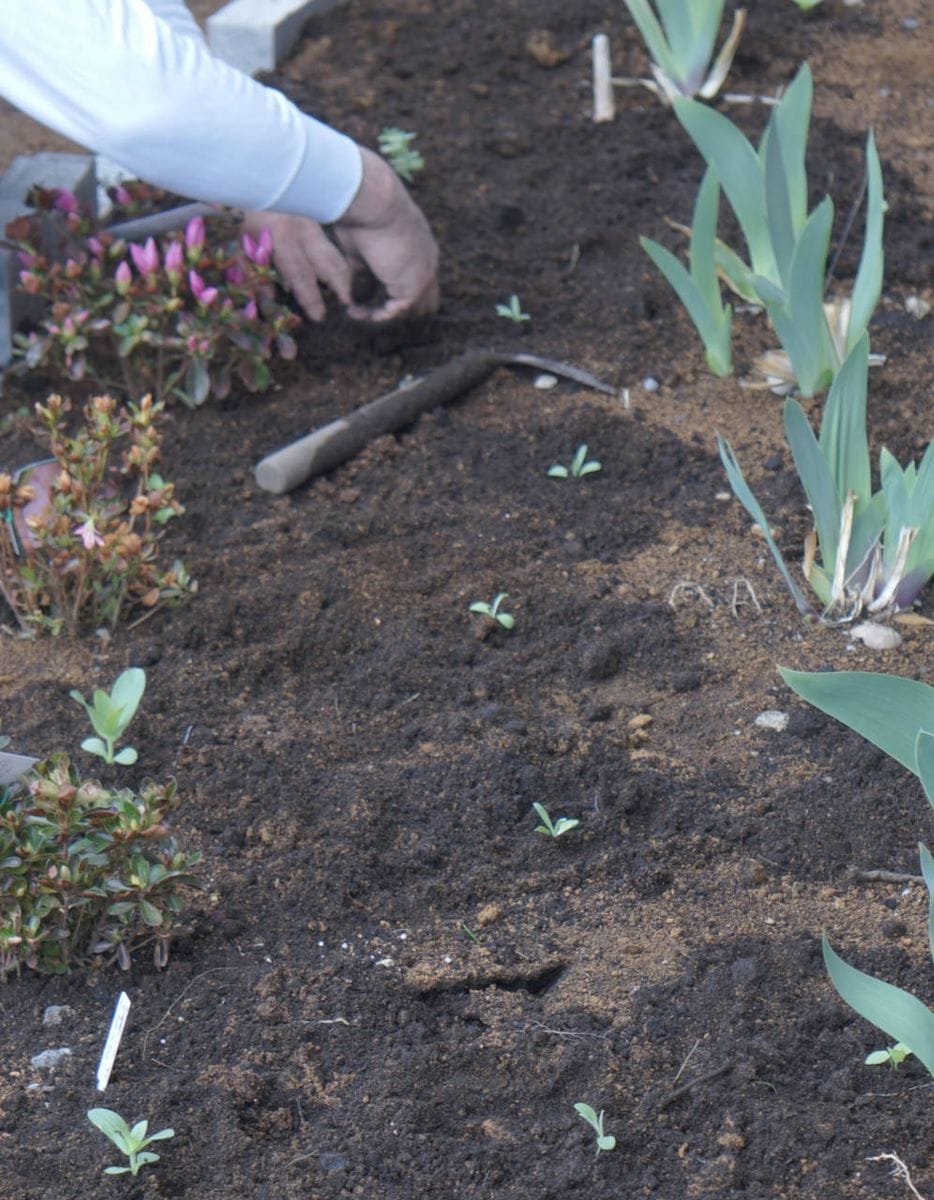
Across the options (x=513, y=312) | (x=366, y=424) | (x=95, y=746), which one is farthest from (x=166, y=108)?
(x=95, y=746)

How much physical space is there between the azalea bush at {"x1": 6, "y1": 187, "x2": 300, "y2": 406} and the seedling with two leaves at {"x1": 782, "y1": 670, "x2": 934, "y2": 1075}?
1525 mm

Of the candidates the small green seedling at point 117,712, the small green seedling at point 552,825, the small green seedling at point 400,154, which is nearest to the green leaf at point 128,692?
the small green seedling at point 117,712

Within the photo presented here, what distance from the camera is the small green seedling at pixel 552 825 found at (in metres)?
1.86

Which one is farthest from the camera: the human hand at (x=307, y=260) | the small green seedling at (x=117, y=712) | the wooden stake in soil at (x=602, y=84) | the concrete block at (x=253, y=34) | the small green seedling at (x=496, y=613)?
the concrete block at (x=253, y=34)

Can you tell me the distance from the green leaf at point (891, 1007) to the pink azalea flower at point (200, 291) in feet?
5.64

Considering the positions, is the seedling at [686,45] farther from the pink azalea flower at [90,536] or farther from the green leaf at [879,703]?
the green leaf at [879,703]

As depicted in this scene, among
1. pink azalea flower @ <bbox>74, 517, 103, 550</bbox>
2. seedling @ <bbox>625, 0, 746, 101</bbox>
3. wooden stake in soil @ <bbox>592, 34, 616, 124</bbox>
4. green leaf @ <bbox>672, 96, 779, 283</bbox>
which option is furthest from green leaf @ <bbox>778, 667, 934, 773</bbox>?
wooden stake in soil @ <bbox>592, 34, 616, 124</bbox>

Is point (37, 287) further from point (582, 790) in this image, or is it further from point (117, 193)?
point (582, 790)

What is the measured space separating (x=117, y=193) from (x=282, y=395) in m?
0.68

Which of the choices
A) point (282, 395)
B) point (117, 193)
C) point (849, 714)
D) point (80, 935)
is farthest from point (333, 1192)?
point (117, 193)

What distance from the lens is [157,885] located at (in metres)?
1.64

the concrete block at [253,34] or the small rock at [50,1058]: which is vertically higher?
the concrete block at [253,34]

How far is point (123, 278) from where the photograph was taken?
2.62 meters

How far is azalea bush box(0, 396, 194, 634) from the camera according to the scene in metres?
2.12
